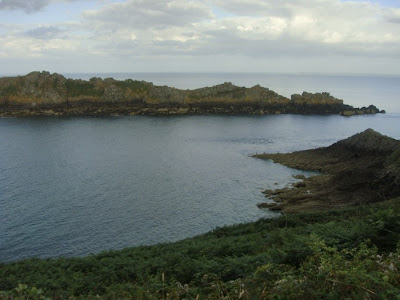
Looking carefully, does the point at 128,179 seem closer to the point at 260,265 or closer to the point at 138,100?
the point at 260,265

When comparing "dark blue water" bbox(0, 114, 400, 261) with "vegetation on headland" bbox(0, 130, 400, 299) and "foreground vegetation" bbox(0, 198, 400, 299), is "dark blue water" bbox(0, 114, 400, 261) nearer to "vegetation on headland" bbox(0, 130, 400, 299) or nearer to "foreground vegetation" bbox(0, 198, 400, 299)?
"vegetation on headland" bbox(0, 130, 400, 299)

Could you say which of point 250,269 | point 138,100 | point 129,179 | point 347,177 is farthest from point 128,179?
point 138,100

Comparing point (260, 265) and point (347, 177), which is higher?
point (260, 265)

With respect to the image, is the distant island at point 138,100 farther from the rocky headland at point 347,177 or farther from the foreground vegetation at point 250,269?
the foreground vegetation at point 250,269

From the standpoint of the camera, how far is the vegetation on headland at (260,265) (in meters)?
9.02

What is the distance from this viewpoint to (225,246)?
72.0 feet

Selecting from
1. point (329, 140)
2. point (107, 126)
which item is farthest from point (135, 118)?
point (329, 140)

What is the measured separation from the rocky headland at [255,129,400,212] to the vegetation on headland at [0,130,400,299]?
33 cm

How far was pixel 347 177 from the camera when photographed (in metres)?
50.4

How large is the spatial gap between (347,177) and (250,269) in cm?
3996

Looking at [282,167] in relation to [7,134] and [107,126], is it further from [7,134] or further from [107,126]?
[7,134]

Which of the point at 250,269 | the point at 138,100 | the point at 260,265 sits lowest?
the point at 250,269

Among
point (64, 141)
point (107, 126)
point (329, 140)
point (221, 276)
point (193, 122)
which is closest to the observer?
point (221, 276)

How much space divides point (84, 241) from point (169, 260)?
16.6 metres
